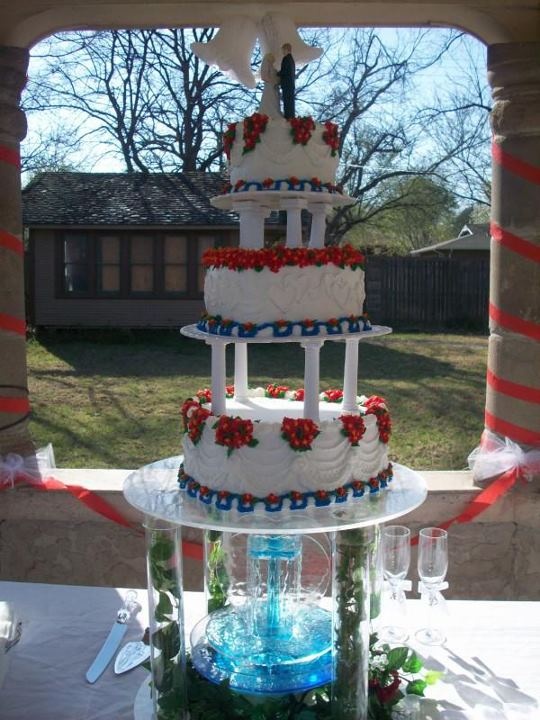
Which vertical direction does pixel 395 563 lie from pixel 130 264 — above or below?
below

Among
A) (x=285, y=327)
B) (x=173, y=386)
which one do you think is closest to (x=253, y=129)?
(x=285, y=327)

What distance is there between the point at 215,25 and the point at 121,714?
3393mm

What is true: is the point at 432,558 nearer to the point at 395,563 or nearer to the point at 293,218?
the point at 395,563

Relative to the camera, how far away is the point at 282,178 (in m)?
2.25

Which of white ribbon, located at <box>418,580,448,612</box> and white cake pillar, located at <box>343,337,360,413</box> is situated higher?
white cake pillar, located at <box>343,337,360,413</box>

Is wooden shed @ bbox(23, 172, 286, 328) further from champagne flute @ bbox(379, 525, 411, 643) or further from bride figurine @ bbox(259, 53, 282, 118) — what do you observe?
champagne flute @ bbox(379, 525, 411, 643)

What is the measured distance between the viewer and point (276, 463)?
7.16ft

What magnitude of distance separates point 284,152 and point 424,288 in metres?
14.5

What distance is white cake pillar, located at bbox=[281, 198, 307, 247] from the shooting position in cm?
233

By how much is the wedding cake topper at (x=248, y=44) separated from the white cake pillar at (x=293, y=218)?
24.5 inches

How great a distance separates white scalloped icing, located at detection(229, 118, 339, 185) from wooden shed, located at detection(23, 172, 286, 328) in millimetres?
11704

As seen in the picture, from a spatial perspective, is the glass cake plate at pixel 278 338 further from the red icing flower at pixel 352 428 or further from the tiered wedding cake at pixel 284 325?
the red icing flower at pixel 352 428

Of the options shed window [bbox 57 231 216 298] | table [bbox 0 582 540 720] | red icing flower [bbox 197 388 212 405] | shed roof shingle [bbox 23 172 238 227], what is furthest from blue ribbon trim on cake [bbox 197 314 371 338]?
shed window [bbox 57 231 216 298]

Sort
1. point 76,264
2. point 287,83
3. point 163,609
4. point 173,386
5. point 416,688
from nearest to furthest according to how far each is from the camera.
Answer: point 163,609, point 416,688, point 287,83, point 173,386, point 76,264
